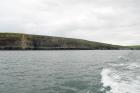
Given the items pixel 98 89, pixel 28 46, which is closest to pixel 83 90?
pixel 98 89

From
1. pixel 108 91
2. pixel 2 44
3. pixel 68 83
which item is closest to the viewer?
pixel 108 91

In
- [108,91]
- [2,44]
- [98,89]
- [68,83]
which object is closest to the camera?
[108,91]

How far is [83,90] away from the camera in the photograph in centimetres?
2044

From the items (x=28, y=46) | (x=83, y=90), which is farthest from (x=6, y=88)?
(x=28, y=46)

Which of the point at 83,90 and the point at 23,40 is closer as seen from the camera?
the point at 83,90

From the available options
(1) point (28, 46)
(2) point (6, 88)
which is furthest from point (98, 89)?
(1) point (28, 46)

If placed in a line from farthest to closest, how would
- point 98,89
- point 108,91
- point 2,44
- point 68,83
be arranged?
1. point 2,44
2. point 68,83
3. point 98,89
4. point 108,91

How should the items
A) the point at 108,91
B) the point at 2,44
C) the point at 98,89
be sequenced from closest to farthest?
1. the point at 108,91
2. the point at 98,89
3. the point at 2,44

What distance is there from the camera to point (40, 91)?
20.1 metres

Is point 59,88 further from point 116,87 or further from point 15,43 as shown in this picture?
point 15,43

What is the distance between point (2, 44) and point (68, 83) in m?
180

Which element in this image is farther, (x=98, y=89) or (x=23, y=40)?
(x=23, y=40)

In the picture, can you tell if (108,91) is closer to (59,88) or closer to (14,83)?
(59,88)

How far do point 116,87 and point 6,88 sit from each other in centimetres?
1053
